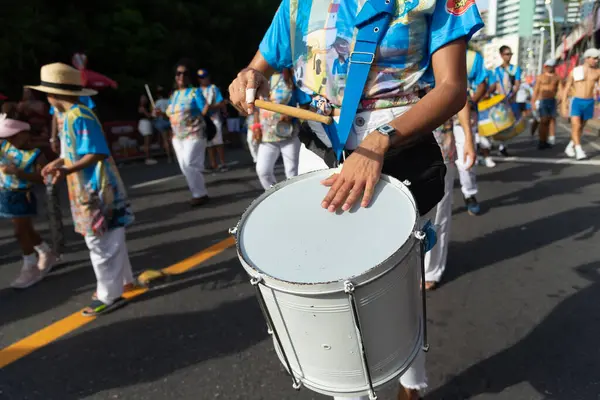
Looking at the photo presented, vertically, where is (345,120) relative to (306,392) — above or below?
above

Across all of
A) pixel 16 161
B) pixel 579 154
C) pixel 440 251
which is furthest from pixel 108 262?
pixel 579 154

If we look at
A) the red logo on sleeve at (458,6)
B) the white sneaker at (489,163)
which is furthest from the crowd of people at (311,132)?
the white sneaker at (489,163)

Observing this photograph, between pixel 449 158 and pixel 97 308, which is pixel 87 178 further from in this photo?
pixel 449 158

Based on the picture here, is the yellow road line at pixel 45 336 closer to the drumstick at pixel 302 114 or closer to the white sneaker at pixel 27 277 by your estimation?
the white sneaker at pixel 27 277

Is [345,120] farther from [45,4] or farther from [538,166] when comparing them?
[45,4]

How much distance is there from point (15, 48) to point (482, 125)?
10459 mm

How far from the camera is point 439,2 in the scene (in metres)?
1.40

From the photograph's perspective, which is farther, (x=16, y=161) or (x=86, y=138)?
(x=16, y=161)

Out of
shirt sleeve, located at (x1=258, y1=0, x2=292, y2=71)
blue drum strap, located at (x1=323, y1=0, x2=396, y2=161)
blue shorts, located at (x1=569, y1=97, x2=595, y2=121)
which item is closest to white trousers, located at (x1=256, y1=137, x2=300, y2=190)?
shirt sleeve, located at (x1=258, y1=0, x2=292, y2=71)

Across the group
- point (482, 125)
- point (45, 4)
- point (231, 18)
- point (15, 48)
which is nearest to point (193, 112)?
point (482, 125)

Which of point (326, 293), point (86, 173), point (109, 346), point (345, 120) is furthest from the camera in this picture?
point (86, 173)

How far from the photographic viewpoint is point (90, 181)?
3066 mm

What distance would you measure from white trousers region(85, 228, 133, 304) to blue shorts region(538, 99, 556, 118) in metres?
8.83

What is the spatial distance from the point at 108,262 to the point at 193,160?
3106 millimetres
